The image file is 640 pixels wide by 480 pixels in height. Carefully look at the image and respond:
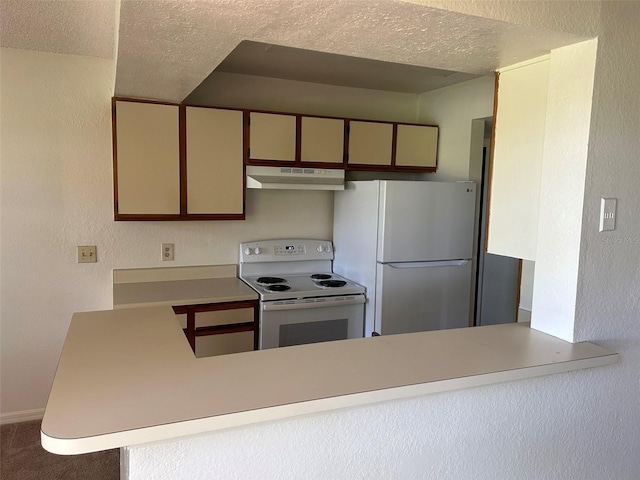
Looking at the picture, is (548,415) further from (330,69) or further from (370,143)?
(330,69)

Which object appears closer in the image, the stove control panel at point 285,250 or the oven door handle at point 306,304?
the oven door handle at point 306,304

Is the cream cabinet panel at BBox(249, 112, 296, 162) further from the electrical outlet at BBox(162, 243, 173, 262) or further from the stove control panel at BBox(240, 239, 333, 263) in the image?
the electrical outlet at BBox(162, 243, 173, 262)

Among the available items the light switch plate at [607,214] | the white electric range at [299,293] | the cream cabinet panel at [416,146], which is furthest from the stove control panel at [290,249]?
the light switch plate at [607,214]

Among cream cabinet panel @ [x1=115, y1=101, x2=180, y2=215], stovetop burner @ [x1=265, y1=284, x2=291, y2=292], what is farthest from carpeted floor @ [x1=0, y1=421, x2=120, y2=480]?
cream cabinet panel @ [x1=115, y1=101, x2=180, y2=215]

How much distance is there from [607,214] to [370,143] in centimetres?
204

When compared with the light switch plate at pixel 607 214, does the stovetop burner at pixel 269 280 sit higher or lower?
lower

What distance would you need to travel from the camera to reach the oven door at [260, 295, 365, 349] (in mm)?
2900

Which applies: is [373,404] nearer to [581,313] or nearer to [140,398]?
[140,398]

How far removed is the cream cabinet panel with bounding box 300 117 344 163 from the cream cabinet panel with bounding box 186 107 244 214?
45 cm

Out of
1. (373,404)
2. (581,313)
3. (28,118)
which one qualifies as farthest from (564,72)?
(28,118)

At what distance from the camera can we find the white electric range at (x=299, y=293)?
292 cm

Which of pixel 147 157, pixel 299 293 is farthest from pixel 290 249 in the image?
pixel 147 157

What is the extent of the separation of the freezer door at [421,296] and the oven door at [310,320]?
0.18m

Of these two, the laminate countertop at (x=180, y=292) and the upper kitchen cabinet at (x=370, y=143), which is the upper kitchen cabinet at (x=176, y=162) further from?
the upper kitchen cabinet at (x=370, y=143)
